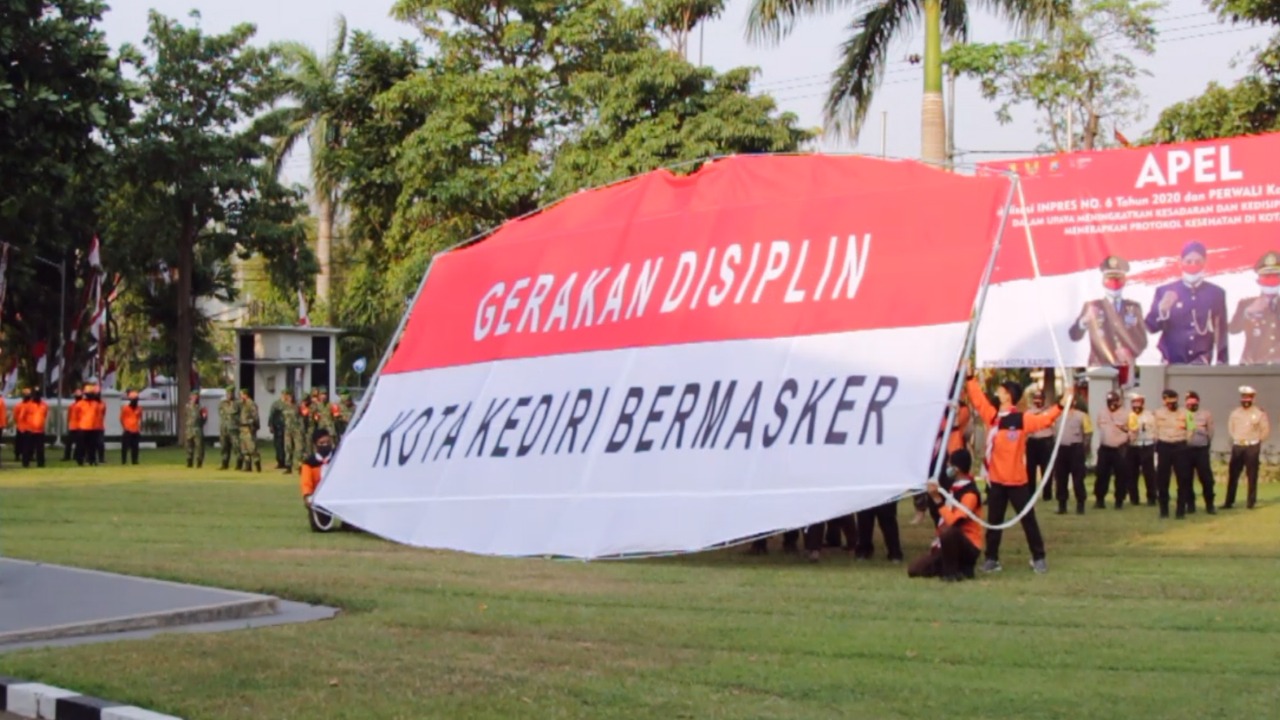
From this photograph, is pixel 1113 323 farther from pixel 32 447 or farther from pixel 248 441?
pixel 32 447

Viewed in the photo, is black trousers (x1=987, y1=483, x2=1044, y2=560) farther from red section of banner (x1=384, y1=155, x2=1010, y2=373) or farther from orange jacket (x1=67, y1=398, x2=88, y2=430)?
orange jacket (x1=67, y1=398, x2=88, y2=430)

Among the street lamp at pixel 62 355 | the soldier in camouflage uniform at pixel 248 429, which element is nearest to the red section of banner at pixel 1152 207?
the soldier in camouflage uniform at pixel 248 429

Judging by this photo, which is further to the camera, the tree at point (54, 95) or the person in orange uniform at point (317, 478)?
the tree at point (54, 95)

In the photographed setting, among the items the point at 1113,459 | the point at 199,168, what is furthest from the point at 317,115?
the point at 1113,459

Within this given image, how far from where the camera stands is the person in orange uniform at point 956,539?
45.6ft

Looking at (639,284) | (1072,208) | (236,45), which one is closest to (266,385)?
(236,45)

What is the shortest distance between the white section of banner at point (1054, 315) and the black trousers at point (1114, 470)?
2.39 m

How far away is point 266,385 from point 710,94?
1468 centimetres

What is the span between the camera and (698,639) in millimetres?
10344

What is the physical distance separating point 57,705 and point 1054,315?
20.6m

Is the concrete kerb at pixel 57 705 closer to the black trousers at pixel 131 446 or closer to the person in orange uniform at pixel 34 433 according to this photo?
the person in orange uniform at pixel 34 433

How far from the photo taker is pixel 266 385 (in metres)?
42.9

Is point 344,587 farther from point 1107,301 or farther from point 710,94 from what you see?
point 710,94

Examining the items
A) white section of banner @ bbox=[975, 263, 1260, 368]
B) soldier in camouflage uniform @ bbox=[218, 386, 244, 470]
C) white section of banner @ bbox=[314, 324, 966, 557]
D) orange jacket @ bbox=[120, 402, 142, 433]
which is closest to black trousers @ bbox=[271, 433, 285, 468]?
soldier in camouflage uniform @ bbox=[218, 386, 244, 470]
